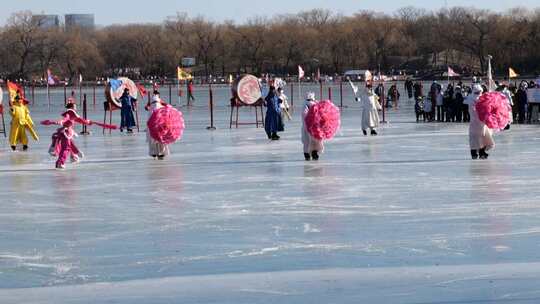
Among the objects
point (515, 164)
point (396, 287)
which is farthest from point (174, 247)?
point (515, 164)

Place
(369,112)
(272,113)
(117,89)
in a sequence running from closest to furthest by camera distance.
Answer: (272,113) < (369,112) < (117,89)

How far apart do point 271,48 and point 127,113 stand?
9755 cm

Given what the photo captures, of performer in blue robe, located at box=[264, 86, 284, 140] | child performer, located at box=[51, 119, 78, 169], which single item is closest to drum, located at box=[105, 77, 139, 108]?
performer in blue robe, located at box=[264, 86, 284, 140]

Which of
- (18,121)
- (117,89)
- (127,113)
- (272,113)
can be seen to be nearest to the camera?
(18,121)

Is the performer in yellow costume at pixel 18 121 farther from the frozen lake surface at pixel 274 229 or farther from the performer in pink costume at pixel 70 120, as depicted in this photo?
the performer in pink costume at pixel 70 120

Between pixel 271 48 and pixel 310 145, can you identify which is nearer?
pixel 310 145

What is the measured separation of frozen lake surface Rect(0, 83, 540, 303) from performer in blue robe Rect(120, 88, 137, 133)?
8.37 meters

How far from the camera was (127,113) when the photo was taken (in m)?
31.1

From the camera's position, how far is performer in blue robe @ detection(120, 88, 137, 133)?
31.1 meters

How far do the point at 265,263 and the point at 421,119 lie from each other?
27.0 meters

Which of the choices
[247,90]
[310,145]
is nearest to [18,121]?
[310,145]

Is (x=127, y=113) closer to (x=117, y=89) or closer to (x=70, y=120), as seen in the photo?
(x=117, y=89)

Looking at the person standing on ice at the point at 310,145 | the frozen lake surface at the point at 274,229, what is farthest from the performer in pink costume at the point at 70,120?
the person standing on ice at the point at 310,145

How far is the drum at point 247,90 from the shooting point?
112 feet
